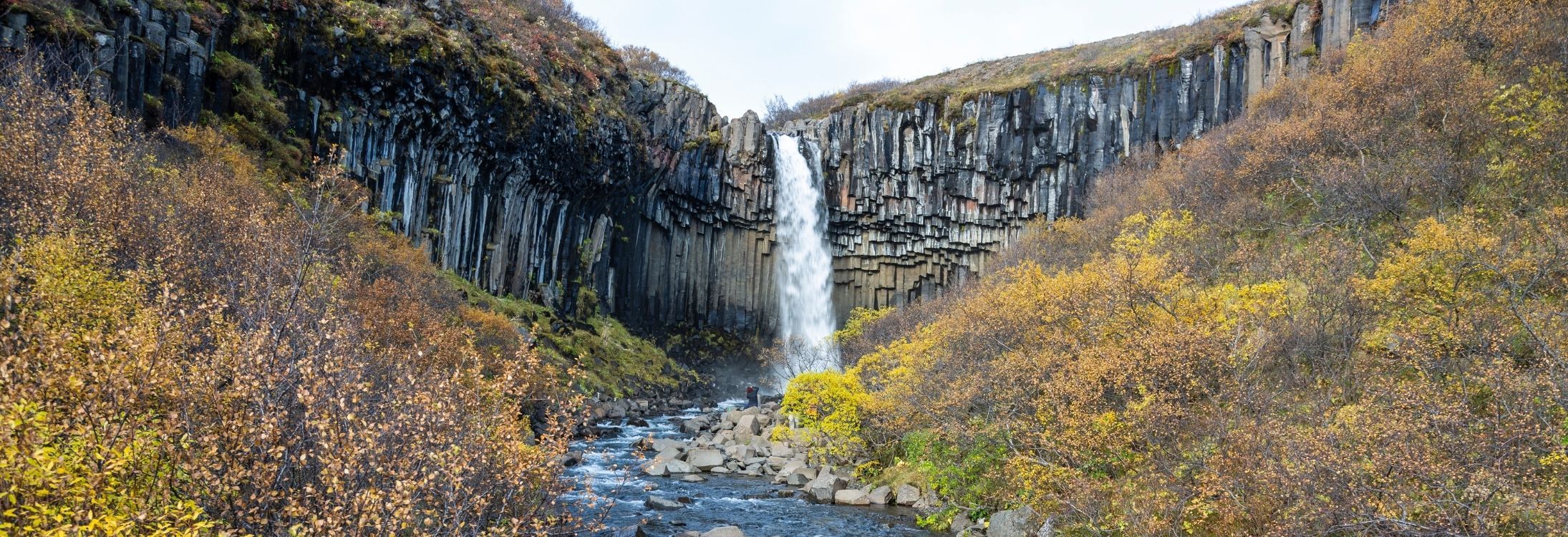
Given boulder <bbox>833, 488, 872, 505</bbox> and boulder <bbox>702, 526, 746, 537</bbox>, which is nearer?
boulder <bbox>702, 526, 746, 537</bbox>

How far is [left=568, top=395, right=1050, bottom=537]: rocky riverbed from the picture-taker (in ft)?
57.3

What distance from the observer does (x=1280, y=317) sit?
15.6 metres

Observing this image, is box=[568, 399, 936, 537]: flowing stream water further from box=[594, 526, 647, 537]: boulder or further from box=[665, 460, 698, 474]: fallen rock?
box=[665, 460, 698, 474]: fallen rock

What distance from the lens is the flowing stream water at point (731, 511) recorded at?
59.1 ft

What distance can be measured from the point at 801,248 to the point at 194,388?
5520 centimetres

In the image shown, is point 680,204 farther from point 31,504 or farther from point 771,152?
point 31,504

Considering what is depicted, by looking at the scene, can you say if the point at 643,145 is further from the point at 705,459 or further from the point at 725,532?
the point at 725,532

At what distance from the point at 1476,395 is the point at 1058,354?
7.49 m

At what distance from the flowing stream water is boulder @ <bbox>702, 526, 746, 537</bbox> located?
3.86 feet

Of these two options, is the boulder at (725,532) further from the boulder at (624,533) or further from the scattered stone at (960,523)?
the scattered stone at (960,523)

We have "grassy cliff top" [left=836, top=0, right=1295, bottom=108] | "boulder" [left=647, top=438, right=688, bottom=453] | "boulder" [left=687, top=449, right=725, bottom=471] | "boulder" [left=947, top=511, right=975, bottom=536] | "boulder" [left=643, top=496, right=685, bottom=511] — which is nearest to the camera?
"boulder" [left=947, top=511, right=975, bottom=536]

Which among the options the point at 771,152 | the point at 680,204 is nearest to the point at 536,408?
the point at 680,204

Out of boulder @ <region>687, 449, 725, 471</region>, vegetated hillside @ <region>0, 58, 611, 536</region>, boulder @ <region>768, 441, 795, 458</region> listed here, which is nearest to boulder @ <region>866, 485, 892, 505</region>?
boulder @ <region>768, 441, 795, 458</region>

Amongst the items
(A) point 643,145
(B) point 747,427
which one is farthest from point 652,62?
(B) point 747,427
